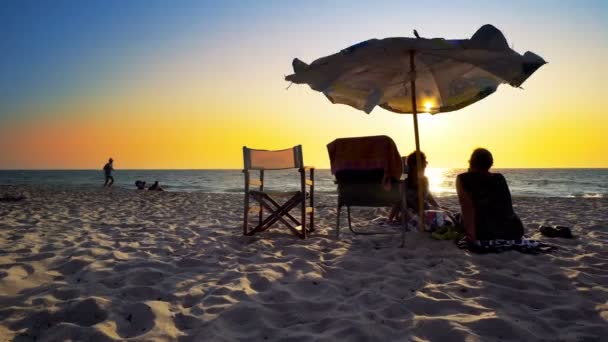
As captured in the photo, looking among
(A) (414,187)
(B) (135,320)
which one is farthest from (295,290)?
(A) (414,187)

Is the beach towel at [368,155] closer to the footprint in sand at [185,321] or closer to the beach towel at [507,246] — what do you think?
the beach towel at [507,246]

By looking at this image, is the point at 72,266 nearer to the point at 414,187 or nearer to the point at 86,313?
the point at 86,313

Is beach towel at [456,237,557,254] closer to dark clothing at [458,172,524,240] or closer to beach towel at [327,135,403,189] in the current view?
dark clothing at [458,172,524,240]

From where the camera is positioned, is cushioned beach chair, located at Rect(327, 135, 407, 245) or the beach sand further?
cushioned beach chair, located at Rect(327, 135, 407, 245)

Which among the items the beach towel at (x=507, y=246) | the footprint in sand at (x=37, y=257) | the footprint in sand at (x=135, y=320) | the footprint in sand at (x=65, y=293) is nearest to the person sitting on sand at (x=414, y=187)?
the beach towel at (x=507, y=246)

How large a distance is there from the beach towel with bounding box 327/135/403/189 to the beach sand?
945mm

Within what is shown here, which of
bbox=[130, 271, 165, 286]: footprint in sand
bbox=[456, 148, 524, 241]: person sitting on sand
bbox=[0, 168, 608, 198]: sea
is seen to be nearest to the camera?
bbox=[130, 271, 165, 286]: footprint in sand

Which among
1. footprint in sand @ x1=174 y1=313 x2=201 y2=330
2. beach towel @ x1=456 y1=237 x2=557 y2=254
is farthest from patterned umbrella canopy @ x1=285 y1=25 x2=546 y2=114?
footprint in sand @ x1=174 y1=313 x2=201 y2=330

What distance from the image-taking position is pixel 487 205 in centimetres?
415

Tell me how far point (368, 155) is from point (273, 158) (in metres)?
1.40

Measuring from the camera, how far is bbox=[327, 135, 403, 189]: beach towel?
453 cm

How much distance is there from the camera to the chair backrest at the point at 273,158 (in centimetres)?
511

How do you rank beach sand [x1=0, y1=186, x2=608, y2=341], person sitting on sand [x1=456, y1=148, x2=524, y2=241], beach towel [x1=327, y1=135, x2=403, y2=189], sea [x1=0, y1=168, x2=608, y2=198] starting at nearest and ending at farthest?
beach sand [x1=0, y1=186, x2=608, y2=341], person sitting on sand [x1=456, y1=148, x2=524, y2=241], beach towel [x1=327, y1=135, x2=403, y2=189], sea [x1=0, y1=168, x2=608, y2=198]

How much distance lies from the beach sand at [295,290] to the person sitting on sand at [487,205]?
0.36 m
